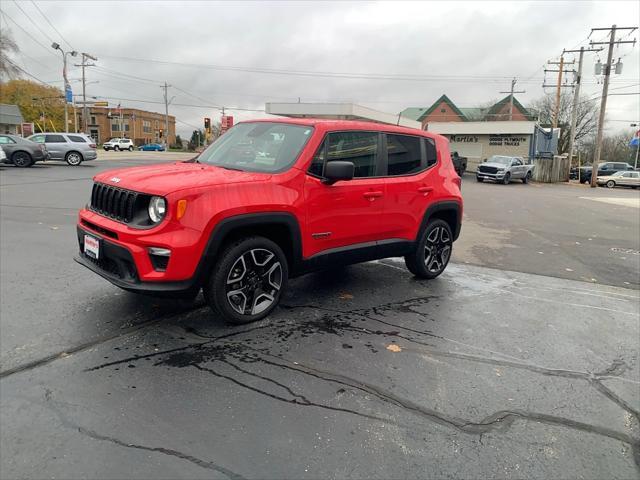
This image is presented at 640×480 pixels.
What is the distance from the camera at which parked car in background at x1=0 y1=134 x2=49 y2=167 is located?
21344 mm

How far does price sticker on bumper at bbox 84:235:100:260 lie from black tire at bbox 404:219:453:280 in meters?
3.42

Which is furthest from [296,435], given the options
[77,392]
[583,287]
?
[583,287]

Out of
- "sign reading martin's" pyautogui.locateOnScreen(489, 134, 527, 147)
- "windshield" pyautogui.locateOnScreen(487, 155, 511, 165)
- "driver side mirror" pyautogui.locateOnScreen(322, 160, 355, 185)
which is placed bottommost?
"driver side mirror" pyautogui.locateOnScreen(322, 160, 355, 185)

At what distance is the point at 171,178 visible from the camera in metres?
3.79

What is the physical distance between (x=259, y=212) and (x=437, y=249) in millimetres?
2953

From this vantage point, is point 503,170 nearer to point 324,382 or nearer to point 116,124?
point 324,382

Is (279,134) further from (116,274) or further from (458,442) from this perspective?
(458,442)

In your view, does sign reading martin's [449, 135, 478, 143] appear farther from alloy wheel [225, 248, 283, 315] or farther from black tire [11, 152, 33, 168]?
alloy wheel [225, 248, 283, 315]

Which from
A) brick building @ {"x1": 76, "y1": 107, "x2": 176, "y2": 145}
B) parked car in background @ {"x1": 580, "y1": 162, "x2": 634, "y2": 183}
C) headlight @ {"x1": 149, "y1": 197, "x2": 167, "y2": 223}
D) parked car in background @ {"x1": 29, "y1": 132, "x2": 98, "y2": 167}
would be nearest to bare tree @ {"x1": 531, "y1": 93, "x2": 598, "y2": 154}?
parked car in background @ {"x1": 580, "y1": 162, "x2": 634, "y2": 183}

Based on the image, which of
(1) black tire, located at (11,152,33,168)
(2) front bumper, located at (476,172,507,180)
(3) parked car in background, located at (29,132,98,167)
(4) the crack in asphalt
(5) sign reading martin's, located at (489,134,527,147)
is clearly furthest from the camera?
(5) sign reading martin's, located at (489,134,527,147)

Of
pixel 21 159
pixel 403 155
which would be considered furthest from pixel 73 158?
pixel 403 155

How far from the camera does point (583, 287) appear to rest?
624 cm

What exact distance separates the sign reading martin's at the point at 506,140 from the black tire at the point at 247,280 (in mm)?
42604

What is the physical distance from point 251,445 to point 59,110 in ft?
310
